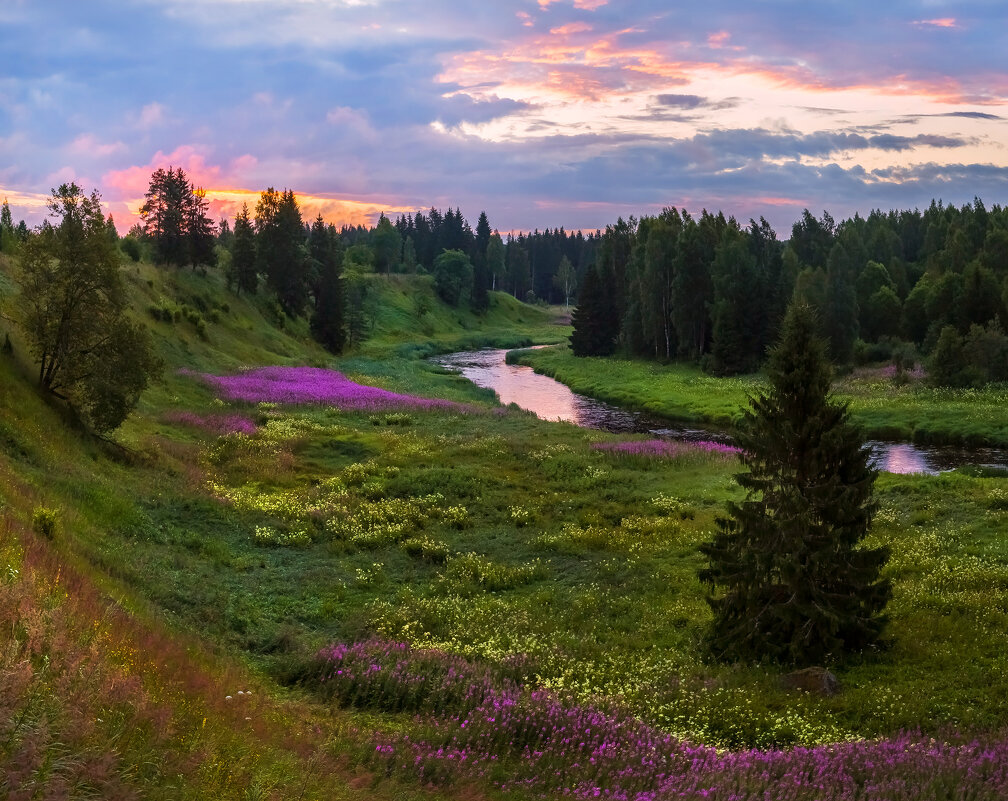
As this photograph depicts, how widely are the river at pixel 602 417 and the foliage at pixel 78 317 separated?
68.1 ft

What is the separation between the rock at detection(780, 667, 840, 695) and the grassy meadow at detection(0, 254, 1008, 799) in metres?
0.32

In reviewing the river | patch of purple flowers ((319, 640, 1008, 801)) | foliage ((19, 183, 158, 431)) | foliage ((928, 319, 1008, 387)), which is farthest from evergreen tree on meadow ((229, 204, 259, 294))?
patch of purple flowers ((319, 640, 1008, 801))

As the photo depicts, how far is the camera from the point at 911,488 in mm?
26031

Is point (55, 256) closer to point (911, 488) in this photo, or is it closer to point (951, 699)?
point (951, 699)

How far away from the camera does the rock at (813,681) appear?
12193mm

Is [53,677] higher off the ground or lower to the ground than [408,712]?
higher

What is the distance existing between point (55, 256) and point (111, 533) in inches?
460

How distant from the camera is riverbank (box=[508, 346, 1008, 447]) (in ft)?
146

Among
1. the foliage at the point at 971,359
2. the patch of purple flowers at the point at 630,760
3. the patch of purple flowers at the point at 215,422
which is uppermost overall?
the foliage at the point at 971,359

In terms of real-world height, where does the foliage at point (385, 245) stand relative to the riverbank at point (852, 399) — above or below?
above

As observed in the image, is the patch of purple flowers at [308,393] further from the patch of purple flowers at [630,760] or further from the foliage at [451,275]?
the foliage at [451,275]

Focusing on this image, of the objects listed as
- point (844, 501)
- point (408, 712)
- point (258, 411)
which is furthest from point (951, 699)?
point (258, 411)

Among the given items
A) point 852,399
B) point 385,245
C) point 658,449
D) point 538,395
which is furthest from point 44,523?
point 385,245

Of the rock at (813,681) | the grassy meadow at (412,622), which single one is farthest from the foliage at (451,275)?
the rock at (813,681)
